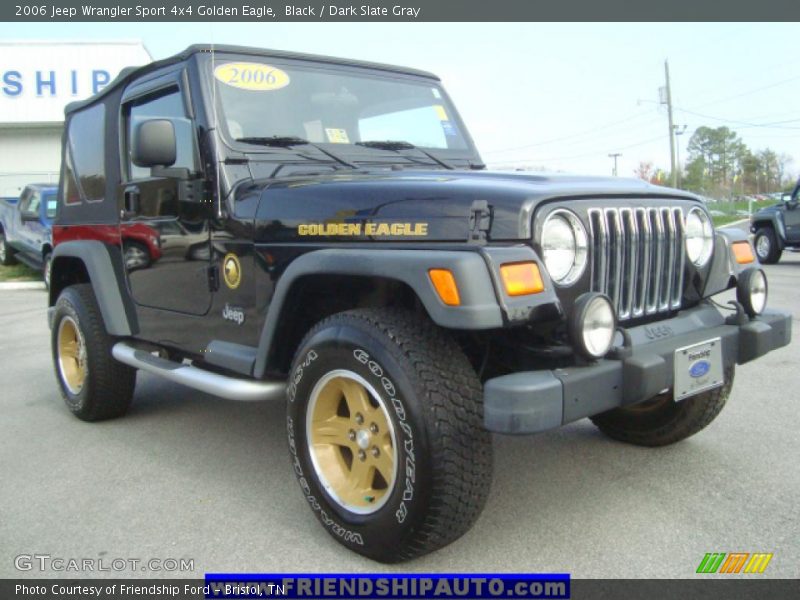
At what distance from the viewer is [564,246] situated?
257 cm

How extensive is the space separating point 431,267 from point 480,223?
277 mm

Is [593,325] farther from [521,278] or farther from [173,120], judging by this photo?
[173,120]

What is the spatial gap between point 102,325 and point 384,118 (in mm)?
2126

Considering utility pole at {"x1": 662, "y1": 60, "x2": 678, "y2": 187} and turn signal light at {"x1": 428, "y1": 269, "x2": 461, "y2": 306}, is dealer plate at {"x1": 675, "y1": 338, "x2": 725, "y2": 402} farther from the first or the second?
utility pole at {"x1": 662, "y1": 60, "x2": 678, "y2": 187}

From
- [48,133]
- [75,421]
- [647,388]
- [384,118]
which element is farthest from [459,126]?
[48,133]

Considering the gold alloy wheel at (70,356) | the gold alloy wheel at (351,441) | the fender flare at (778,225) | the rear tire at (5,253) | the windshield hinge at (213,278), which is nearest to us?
the gold alloy wheel at (351,441)

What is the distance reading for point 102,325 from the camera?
443cm

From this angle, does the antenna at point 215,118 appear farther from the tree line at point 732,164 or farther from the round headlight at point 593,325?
the tree line at point 732,164

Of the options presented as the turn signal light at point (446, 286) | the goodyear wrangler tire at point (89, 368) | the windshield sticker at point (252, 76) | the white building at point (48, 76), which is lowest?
the goodyear wrangler tire at point (89, 368)

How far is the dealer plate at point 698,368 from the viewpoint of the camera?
268cm

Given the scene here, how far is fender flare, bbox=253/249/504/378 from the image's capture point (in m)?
2.24

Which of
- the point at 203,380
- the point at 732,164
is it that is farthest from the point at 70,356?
the point at 732,164

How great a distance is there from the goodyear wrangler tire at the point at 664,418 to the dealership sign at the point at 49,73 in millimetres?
22505

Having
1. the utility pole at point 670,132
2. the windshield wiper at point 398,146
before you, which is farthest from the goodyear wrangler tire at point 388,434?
the utility pole at point 670,132
